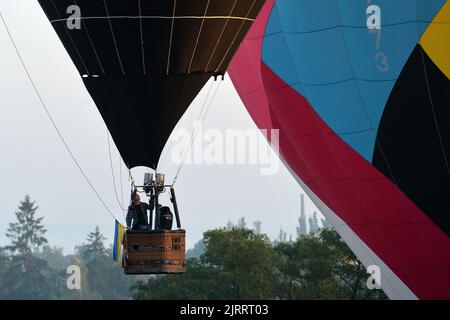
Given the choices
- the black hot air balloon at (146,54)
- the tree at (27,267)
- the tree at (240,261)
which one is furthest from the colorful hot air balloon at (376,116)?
the tree at (27,267)

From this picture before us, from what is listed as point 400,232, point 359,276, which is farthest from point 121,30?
point 359,276

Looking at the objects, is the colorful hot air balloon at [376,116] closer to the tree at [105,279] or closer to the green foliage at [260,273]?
the green foliage at [260,273]

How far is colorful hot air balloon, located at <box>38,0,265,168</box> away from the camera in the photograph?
56.5 feet

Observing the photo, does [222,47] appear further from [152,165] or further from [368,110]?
[368,110]

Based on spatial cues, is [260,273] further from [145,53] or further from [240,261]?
[145,53]

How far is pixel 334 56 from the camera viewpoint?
20906mm

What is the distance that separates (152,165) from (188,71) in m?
1.33

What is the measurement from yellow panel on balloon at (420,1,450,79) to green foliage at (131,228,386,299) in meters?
30.4

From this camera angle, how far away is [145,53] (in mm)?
17484

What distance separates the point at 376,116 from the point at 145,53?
4777 millimetres

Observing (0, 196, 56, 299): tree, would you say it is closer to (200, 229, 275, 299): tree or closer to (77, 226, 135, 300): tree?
(77, 226, 135, 300): tree

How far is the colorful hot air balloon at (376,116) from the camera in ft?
67.0

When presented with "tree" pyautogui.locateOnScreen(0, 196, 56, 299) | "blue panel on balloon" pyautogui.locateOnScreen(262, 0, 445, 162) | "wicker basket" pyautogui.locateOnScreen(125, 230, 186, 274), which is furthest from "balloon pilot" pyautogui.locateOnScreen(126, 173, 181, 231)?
"tree" pyautogui.locateOnScreen(0, 196, 56, 299)
